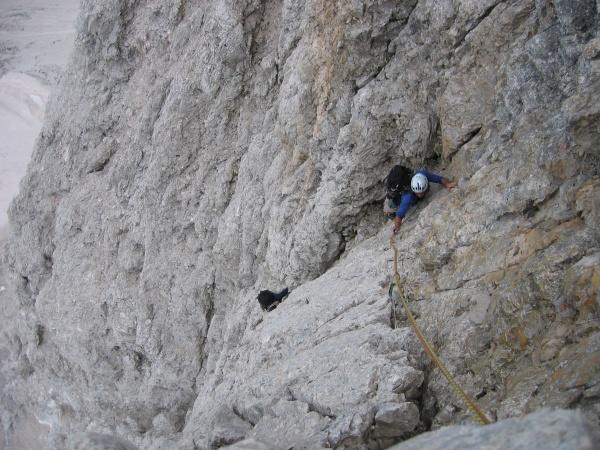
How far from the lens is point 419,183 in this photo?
357 inches

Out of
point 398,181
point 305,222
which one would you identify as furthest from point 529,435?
point 305,222

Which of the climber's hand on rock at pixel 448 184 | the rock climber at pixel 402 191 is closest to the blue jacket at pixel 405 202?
the rock climber at pixel 402 191

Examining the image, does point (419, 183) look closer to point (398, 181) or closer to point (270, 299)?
point (398, 181)

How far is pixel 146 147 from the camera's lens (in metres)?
16.9

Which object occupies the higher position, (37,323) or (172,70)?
(172,70)

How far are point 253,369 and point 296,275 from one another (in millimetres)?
2742

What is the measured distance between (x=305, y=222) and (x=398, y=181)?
2.72 m

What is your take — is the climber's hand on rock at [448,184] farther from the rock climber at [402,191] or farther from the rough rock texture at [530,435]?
the rough rock texture at [530,435]

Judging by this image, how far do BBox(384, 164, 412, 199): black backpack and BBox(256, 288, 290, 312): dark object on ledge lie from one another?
3617 millimetres

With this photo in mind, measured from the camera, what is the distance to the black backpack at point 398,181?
9.52 metres

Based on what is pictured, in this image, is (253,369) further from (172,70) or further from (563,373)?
(172,70)

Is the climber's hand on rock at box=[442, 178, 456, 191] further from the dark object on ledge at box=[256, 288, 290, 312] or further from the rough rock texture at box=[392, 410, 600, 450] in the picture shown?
the rough rock texture at box=[392, 410, 600, 450]

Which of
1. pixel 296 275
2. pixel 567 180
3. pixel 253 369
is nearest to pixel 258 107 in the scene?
pixel 296 275

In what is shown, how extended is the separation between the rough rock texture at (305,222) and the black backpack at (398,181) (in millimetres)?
526
